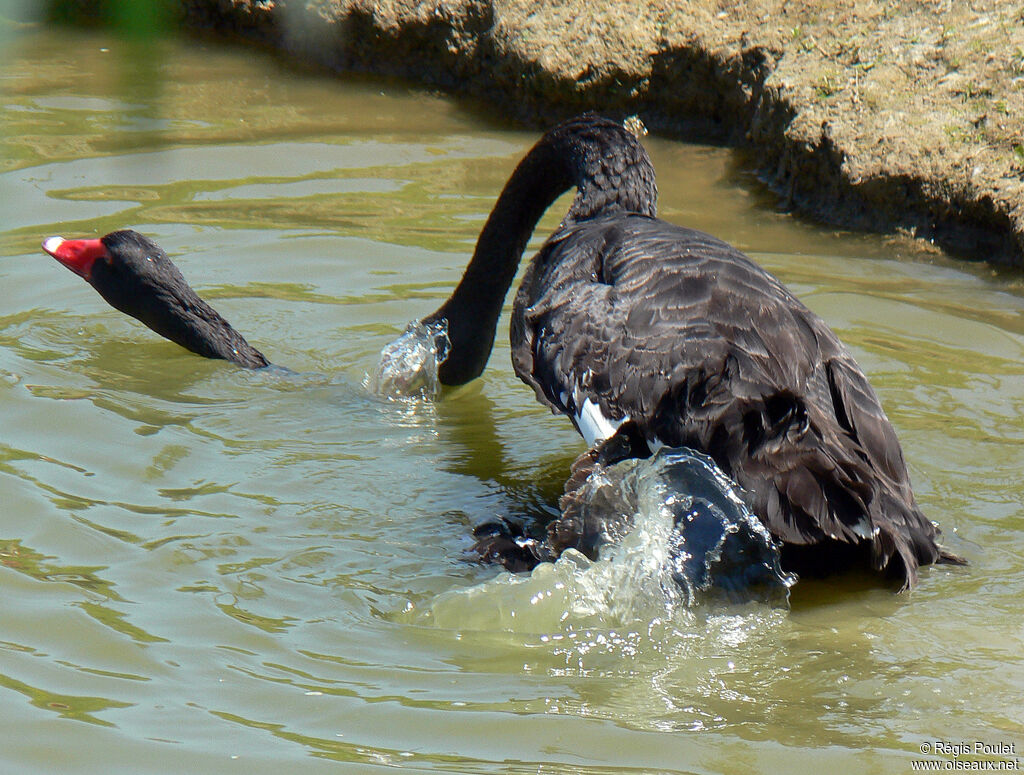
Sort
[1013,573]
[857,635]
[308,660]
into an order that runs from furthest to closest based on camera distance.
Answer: [1013,573]
[857,635]
[308,660]

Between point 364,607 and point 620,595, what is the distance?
2.06 feet

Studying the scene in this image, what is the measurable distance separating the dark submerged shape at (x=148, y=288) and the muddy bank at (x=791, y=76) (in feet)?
11.2

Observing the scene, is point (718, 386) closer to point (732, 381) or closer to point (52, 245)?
point (732, 381)

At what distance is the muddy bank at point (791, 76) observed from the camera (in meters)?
6.25

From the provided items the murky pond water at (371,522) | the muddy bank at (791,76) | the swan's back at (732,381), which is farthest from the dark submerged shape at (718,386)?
the muddy bank at (791,76)

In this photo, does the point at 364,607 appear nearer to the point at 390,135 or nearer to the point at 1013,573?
the point at 1013,573

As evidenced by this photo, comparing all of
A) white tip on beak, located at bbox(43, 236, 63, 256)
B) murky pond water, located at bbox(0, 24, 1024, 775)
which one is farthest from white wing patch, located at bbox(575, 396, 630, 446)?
white tip on beak, located at bbox(43, 236, 63, 256)

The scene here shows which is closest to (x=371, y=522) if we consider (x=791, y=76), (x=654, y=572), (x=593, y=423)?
(x=593, y=423)

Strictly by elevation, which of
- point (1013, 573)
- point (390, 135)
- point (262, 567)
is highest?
point (390, 135)

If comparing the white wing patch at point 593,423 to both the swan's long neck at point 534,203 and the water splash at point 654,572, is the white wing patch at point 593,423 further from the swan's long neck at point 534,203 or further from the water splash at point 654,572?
the swan's long neck at point 534,203

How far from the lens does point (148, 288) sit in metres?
5.01

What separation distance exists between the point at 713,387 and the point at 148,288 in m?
2.78

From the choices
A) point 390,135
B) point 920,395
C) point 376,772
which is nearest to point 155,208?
point 390,135

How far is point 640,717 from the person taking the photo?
2398 millimetres
